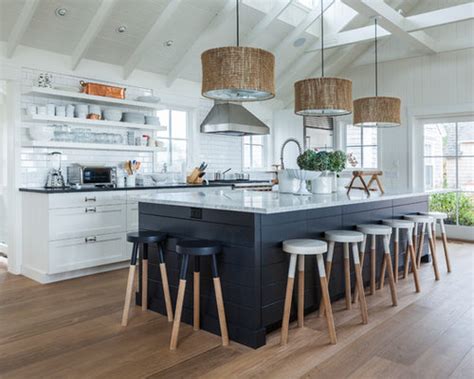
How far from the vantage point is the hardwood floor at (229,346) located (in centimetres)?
233

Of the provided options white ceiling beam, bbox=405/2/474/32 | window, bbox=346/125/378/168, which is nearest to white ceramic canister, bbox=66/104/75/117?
white ceiling beam, bbox=405/2/474/32

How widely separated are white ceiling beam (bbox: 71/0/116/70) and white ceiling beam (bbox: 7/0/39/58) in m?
0.60

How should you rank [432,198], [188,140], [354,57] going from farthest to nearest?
1. [354,57]
2. [432,198]
3. [188,140]

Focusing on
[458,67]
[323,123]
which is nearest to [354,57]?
[323,123]

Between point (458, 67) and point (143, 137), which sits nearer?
point (143, 137)

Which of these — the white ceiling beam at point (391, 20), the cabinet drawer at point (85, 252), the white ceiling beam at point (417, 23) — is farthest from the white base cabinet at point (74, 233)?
the white ceiling beam at point (417, 23)

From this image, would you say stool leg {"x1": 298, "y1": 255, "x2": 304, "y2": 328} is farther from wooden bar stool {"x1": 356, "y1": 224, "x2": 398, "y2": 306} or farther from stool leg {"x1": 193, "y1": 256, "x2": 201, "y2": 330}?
wooden bar stool {"x1": 356, "y1": 224, "x2": 398, "y2": 306}

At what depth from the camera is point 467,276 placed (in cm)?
432

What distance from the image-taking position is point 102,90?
16.5 feet

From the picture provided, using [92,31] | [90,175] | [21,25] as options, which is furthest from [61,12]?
[90,175]

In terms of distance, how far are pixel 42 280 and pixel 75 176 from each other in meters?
1.25

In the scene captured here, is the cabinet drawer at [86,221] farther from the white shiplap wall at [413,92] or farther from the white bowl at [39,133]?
the white shiplap wall at [413,92]

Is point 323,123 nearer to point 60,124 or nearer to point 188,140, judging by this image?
point 188,140

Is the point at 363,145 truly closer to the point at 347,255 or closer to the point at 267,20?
the point at 267,20
